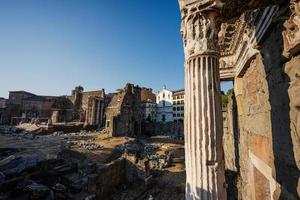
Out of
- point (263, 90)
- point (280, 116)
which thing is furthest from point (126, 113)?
point (280, 116)

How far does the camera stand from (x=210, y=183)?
2.49 metres

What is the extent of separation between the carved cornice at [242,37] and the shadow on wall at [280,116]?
240mm

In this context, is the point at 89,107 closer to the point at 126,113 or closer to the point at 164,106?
the point at 126,113

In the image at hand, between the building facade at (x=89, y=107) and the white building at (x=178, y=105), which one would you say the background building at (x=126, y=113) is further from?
the white building at (x=178, y=105)

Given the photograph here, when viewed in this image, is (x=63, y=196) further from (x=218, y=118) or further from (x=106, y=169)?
(x=218, y=118)

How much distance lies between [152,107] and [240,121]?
174 ft

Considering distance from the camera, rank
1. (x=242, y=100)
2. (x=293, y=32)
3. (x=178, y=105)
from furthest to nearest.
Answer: (x=178, y=105)
(x=242, y=100)
(x=293, y=32)

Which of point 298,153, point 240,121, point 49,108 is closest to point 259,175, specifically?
point 240,121

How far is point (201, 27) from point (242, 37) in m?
2.24

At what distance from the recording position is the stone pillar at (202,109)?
2.53 meters

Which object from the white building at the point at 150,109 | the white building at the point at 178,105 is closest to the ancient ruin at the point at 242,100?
the white building at the point at 178,105

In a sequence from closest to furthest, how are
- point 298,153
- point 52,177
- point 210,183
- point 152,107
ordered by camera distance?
1. point 298,153
2. point 210,183
3. point 52,177
4. point 152,107

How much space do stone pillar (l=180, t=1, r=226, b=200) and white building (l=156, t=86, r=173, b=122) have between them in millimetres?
53390

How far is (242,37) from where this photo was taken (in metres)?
4.50
